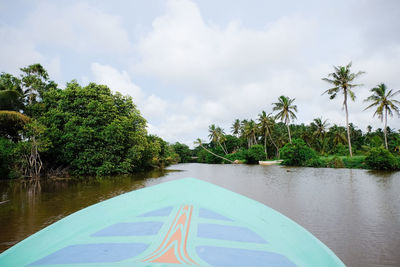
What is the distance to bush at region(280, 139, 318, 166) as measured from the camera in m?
24.4

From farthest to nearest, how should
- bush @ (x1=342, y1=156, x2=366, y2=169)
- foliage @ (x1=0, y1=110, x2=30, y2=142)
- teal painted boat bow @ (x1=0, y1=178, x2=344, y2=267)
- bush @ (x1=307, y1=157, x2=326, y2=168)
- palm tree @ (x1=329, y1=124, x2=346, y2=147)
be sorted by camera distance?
palm tree @ (x1=329, y1=124, x2=346, y2=147)
bush @ (x1=307, y1=157, x2=326, y2=168)
bush @ (x1=342, y1=156, x2=366, y2=169)
foliage @ (x1=0, y1=110, x2=30, y2=142)
teal painted boat bow @ (x1=0, y1=178, x2=344, y2=267)

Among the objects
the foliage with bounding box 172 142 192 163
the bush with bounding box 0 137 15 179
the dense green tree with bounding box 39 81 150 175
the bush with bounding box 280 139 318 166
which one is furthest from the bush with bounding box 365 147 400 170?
the foliage with bounding box 172 142 192 163

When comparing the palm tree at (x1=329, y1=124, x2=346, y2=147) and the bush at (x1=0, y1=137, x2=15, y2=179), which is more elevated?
the palm tree at (x1=329, y1=124, x2=346, y2=147)

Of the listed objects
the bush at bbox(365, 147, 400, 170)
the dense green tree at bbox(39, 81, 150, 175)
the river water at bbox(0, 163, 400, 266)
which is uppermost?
the dense green tree at bbox(39, 81, 150, 175)

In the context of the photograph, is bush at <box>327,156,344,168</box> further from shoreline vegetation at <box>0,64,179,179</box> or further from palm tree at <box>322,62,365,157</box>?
shoreline vegetation at <box>0,64,179,179</box>

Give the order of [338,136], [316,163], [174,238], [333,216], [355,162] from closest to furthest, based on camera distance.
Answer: [174,238]
[333,216]
[355,162]
[316,163]
[338,136]

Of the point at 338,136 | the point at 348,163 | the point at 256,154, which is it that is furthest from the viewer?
the point at 256,154

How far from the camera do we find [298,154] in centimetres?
2514

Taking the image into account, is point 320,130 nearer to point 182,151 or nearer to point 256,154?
point 256,154

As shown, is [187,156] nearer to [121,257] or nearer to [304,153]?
[304,153]

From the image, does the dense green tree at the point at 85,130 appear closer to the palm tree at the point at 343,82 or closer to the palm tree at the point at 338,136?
the palm tree at the point at 343,82

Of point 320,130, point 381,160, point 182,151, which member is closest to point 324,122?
point 320,130

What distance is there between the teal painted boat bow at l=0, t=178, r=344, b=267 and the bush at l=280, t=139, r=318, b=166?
945 inches

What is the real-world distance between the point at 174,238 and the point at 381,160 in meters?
21.4
